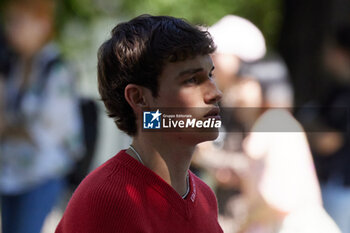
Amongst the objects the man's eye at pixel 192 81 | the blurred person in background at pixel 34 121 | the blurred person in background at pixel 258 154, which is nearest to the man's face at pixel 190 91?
the man's eye at pixel 192 81

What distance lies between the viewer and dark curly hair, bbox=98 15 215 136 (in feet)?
6.13

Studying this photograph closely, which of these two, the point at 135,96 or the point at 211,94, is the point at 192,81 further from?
the point at 135,96

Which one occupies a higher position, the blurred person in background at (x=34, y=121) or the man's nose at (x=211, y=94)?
the man's nose at (x=211, y=94)

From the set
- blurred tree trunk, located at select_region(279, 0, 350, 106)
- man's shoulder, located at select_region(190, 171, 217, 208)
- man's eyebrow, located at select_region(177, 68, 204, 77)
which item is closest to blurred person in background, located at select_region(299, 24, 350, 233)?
blurred tree trunk, located at select_region(279, 0, 350, 106)

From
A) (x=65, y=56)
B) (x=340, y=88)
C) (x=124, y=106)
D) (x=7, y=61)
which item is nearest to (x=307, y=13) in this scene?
(x=340, y=88)

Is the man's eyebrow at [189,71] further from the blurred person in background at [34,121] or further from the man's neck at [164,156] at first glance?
the blurred person in background at [34,121]

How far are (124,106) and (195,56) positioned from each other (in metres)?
0.29

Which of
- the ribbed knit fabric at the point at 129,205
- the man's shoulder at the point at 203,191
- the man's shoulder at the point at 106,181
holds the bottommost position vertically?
the man's shoulder at the point at 203,191

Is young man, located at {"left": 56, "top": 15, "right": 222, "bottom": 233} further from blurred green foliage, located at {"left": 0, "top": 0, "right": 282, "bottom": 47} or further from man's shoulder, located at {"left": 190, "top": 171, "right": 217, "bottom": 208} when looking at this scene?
blurred green foliage, located at {"left": 0, "top": 0, "right": 282, "bottom": 47}

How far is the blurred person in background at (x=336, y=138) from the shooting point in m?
4.27

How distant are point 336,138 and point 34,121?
272 cm

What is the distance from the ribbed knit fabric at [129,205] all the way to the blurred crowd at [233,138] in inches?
80.5

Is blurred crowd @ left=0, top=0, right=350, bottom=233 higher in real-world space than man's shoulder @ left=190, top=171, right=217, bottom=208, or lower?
lower

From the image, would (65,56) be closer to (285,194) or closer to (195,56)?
(285,194)
